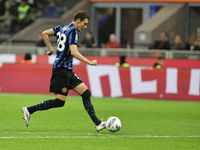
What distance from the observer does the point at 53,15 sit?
26.7m

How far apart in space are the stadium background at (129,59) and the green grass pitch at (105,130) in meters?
1.44

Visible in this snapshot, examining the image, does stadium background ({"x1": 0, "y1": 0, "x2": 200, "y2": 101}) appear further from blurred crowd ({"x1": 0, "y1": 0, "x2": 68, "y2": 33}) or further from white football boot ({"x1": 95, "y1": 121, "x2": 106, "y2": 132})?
white football boot ({"x1": 95, "y1": 121, "x2": 106, "y2": 132})

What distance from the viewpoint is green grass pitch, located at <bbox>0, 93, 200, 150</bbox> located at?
6.81m

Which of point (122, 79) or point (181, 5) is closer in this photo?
point (122, 79)

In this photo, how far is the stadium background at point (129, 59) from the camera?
47.5 ft

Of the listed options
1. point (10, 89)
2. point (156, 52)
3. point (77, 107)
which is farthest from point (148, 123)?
point (156, 52)

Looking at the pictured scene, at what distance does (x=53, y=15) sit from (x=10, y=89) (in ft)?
40.3

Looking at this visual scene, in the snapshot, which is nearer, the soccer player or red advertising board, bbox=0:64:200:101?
the soccer player

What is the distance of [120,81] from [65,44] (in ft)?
23.4

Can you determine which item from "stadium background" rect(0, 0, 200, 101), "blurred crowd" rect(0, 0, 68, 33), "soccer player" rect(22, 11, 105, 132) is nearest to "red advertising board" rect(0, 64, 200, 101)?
"stadium background" rect(0, 0, 200, 101)

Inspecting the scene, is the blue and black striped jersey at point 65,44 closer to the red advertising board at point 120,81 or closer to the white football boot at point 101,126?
the white football boot at point 101,126

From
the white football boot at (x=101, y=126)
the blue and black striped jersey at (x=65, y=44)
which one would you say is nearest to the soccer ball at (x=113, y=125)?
the white football boot at (x=101, y=126)

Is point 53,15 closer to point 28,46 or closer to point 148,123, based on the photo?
point 28,46

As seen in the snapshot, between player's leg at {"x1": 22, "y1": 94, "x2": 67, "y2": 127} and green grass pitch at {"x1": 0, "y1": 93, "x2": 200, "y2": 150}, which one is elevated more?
player's leg at {"x1": 22, "y1": 94, "x2": 67, "y2": 127}
